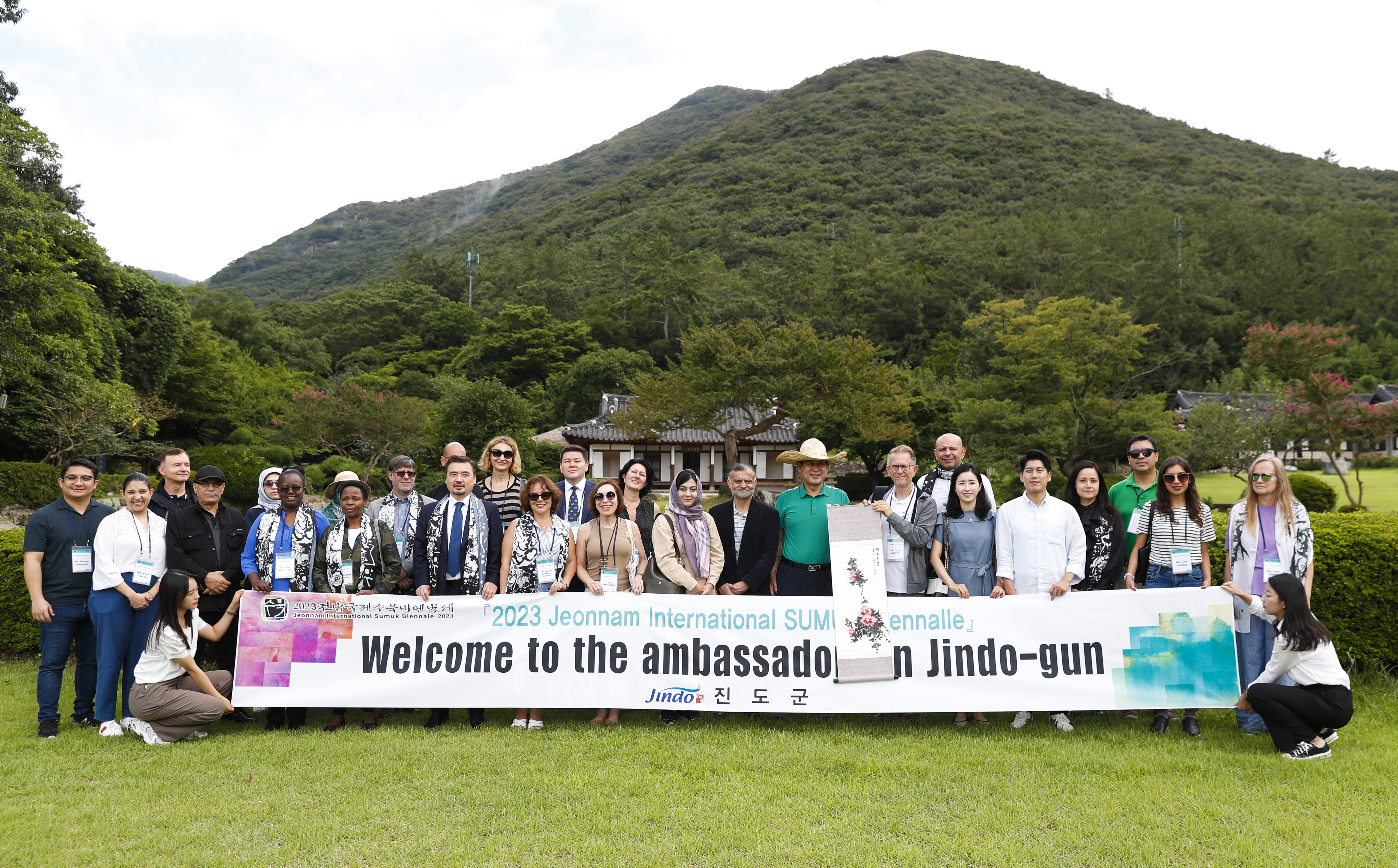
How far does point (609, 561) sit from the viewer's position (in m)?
5.16

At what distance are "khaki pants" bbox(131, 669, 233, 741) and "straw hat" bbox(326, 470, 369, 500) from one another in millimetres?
1458

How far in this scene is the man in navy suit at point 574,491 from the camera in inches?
235

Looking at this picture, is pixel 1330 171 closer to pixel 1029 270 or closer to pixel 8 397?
pixel 1029 270

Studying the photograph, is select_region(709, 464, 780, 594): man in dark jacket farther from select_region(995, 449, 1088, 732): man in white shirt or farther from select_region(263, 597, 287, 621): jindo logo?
select_region(263, 597, 287, 621): jindo logo

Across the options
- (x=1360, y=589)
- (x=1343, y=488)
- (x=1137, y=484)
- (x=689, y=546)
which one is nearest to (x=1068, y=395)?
(x=1343, y=488)

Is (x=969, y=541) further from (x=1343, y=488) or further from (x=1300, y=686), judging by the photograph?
(x=1343, y=488)

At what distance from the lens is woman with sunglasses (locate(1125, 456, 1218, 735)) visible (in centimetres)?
487

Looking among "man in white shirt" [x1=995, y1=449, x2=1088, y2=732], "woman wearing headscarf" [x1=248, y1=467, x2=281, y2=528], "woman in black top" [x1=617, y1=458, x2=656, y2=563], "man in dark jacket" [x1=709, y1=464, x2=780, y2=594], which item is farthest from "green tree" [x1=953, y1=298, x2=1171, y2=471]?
"woman wearing headscarf" [x1=248, y1=467, x2=281, y2=528]

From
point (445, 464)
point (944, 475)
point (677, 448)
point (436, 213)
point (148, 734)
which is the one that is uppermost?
point (436, 213)

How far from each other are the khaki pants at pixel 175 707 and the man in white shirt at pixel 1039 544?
5075 millimetres

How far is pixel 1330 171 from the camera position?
340ft

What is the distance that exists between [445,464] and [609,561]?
1732 millimetres

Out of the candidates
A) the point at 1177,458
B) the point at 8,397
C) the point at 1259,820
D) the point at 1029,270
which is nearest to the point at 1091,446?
the point at 1177,458

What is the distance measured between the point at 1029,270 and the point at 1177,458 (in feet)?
198
